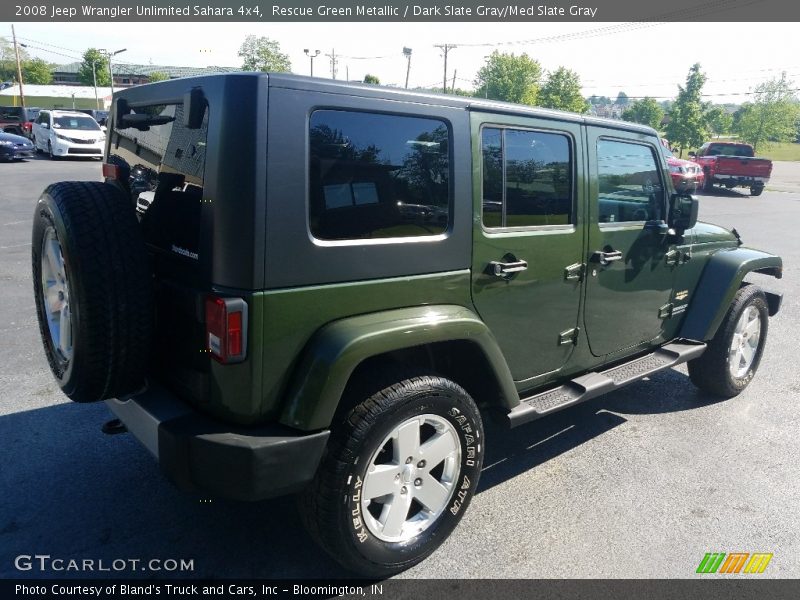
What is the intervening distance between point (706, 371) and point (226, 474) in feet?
12.0

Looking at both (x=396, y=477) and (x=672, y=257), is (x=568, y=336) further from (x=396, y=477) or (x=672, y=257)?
(x=396, y=477)

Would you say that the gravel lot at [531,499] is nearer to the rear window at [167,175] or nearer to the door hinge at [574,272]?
the door hinge at [574,272]

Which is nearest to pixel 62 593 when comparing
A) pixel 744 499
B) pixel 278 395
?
pixel 278 395

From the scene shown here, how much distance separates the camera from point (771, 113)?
47.0m

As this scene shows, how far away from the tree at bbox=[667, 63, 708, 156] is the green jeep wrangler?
48.9 metres

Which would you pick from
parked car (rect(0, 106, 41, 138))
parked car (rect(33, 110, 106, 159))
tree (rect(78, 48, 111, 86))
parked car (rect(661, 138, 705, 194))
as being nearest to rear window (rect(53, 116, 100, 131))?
parked car (rect(33, 110, 106, 159))

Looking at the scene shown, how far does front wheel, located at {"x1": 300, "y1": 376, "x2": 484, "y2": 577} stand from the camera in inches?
94.1

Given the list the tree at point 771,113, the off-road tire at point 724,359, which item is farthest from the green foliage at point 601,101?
the off-road tire at point 724,359

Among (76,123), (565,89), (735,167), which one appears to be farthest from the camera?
(565,89)

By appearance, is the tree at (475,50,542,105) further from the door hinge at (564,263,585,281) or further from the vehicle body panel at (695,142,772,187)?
the door hinge at (564,263,585,281)

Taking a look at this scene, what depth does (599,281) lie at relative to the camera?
11.5ft

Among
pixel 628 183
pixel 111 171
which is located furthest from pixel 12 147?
pixel 628 183

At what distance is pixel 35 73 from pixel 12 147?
74709mm

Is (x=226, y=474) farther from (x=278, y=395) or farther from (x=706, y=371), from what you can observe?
(x=706, y=371)
